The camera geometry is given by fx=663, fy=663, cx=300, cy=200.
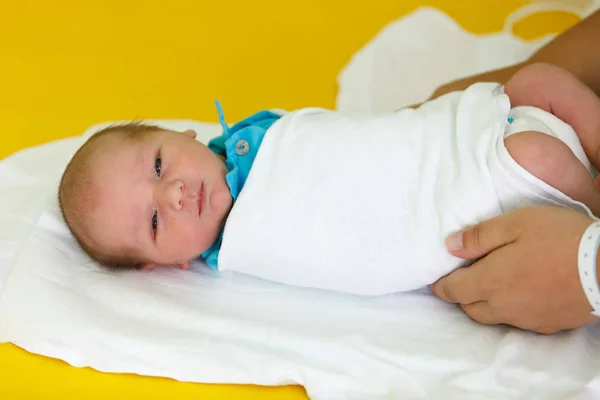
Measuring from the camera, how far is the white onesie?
3.21 ft

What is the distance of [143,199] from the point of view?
3.51 feet

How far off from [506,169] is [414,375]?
32 centimetres

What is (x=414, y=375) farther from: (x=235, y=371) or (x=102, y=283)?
(x=102, y=283)

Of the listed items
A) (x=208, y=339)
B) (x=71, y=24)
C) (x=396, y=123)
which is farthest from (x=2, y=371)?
(x=71, y=24)

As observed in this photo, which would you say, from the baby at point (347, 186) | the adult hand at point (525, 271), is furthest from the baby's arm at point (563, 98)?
the adult hand at point (525, 271)

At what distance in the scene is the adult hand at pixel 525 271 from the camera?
85 cm

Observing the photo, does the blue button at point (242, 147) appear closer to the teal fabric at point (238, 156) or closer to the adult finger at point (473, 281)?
the teal fabric at point (238, 156)

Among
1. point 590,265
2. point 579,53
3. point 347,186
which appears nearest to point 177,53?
point 347,186

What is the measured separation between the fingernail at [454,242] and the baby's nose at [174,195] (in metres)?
0.42

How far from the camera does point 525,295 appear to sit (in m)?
0.90

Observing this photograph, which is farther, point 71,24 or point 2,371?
point 71,24

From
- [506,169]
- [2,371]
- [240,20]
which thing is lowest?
[2,371]

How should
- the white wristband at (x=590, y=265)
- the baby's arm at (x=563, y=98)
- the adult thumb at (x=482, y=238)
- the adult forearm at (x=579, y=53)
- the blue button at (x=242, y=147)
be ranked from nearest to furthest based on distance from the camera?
the white wristband at (x=590, y=265), the adult thumb at (x=482, y=238), the baby's arm at (x=563, y=98), the blue button at (x=242, y=147), the adult forearm at (x=579, y=53)

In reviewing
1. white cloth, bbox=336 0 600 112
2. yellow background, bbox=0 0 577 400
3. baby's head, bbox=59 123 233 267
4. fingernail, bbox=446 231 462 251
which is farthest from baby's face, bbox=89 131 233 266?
white cloth, bbox=336 0 600 112
